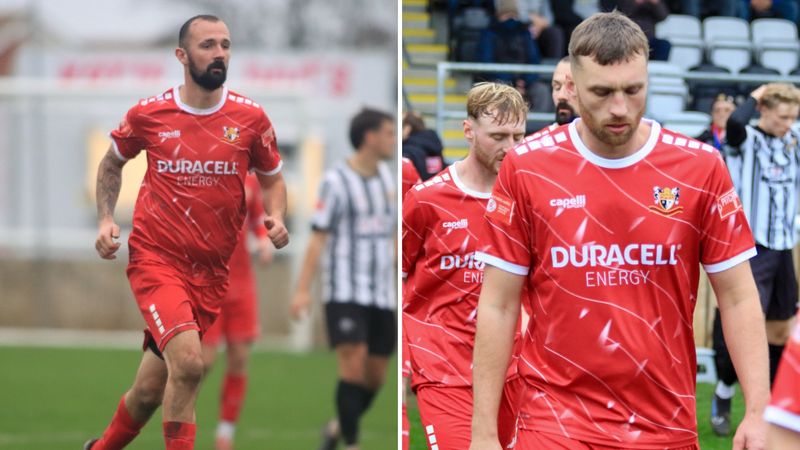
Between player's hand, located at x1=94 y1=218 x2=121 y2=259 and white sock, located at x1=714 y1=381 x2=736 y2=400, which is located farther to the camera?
white sock, located at x1=714 y1=381 x2=736 y2=400

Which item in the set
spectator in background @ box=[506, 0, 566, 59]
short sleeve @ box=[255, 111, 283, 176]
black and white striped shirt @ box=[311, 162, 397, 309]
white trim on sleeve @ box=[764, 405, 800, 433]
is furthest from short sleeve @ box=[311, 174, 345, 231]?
white trim on sleeve @ box=[764, 405, 800, 433]

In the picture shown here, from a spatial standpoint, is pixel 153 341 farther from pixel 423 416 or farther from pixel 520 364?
pixel 520 364

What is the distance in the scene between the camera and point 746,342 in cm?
334

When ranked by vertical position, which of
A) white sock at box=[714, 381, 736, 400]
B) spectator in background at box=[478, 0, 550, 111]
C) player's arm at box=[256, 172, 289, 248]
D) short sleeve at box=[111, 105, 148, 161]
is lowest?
white sock at box=[714, 381, 736, 400]

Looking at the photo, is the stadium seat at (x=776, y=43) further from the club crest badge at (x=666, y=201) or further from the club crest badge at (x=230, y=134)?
the club crest badge at (x=666, y=201)

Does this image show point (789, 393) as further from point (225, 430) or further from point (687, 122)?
point (687, 122)

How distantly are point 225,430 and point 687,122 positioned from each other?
4.87m

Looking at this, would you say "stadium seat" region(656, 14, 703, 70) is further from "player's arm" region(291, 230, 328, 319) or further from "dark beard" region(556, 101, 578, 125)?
"dark beard" region(556, 101, 578, 125)

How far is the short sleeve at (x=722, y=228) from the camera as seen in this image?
338 cm

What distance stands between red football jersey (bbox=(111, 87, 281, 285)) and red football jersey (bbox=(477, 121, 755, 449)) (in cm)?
168

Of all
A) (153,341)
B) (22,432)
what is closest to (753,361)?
(153,341)

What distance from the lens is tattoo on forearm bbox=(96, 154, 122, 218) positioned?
4996mm

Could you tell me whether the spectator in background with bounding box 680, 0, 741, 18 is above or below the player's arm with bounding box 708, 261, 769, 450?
above

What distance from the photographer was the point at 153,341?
5.01m
